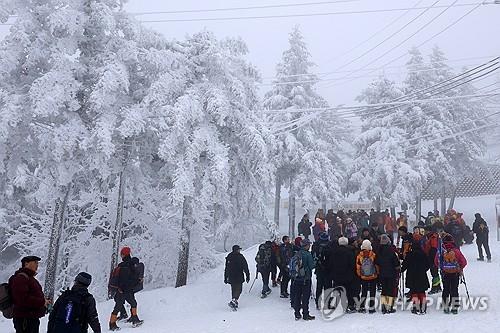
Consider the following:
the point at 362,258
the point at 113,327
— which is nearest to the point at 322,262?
the point at 362,258

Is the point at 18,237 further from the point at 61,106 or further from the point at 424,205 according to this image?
the point at 424,205

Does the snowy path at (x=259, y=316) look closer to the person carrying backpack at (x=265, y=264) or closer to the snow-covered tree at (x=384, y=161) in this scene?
the person carrying backpack at (x=265, y=264)

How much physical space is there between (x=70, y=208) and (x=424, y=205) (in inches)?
1488

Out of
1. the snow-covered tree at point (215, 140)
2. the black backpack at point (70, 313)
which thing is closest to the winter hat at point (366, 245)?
the snow-covered tree at point (215, 140)

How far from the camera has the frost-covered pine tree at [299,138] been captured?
29.6 metres

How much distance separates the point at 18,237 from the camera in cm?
2156

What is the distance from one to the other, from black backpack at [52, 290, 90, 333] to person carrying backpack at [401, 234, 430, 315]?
7.41 meters

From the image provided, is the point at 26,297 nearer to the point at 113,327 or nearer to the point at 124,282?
the point at 124,282

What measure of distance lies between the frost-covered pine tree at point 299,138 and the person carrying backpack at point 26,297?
68.5ft

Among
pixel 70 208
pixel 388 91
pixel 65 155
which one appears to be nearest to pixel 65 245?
pixel 70 208

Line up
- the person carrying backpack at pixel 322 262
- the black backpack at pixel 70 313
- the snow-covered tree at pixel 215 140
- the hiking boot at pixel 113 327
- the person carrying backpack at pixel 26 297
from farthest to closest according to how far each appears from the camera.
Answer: the snow-covered tree at pixel 215 140
the person carrying backpack at pixel 322 262
the hiking boot at pixel 113 327
the person carrying backpack at pixel 26 297
the black backpack at pixel 70 313

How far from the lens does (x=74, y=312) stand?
6.75m

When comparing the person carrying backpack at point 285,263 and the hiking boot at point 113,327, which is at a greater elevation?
the person carrying backpack at point 285,263

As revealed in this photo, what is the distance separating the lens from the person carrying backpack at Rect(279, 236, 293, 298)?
1449cm
